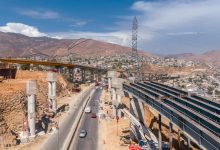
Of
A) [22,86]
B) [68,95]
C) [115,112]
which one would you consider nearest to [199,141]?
[115,112]

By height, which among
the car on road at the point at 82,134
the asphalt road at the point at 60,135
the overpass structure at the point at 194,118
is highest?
the overpass structure at the point at 194,118

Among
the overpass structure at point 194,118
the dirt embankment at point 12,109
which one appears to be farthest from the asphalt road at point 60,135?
the overpass structure at point 194,118

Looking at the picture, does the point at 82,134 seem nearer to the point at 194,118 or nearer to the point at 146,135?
the point at 146,135

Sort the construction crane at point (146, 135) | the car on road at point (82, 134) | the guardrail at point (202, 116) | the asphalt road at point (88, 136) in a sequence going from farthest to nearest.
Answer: the car on road at point (82, 134)
the asphalt road at point (88, 136)
the construction crane at point (146, 135)
the guardrail at point (202, 116)

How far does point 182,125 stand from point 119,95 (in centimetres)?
4812

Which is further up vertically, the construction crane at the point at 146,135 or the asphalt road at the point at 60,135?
the construction crane at the point at 146,135

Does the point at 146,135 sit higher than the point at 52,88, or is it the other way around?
the point at 52,88

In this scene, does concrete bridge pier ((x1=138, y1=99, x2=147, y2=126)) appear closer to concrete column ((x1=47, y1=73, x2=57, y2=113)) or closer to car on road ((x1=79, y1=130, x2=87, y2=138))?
car on road ((x1=79, y1=130, x2=87, y2=138))

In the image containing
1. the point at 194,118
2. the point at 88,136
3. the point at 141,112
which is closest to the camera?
the point at 194,118

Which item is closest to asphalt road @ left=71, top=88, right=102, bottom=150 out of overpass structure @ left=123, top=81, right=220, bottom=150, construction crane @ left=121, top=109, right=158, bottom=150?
construction crane @ left=121, top=109, right=158, bottom=150

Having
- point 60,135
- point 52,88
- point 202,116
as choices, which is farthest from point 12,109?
point 202,116

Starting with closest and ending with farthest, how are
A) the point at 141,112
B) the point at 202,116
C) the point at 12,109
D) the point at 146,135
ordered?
the point at 202,116 < the point at 146,135 < the point at 141,112 < the point at 12,109

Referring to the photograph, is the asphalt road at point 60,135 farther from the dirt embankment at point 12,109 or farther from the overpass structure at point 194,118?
the overpass structure at point 194,118

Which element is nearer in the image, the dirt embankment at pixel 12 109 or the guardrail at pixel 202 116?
the guardrail at pixel 202 116
